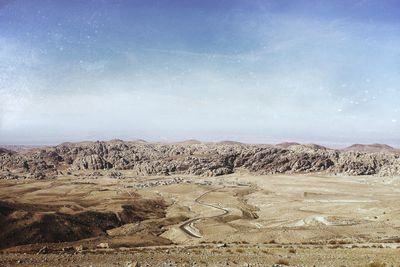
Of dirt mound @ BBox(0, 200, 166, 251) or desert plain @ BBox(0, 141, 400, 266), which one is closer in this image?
desert plain @ BBox(0, 141, 400, 266)

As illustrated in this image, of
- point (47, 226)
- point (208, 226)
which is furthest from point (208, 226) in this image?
point (47, 226)

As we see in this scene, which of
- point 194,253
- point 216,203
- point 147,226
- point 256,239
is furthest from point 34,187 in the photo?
point 194,253

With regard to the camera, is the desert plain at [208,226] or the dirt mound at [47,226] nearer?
the desert plain at [208,226]

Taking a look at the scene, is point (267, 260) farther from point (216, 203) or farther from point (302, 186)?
point (302, 186)

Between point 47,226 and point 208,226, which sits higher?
point 47,226

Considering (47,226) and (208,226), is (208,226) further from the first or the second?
(47,226)

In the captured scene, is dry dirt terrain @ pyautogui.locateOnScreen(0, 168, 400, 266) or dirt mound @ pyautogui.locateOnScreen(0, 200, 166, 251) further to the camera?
dirt mound @ pyautogui.locateOnScreen(0, 200, 166, 251)

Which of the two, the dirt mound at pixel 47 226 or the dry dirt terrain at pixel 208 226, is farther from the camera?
the dirt mound at pixel 47 226

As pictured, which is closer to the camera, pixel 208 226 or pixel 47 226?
pixel 47 226
